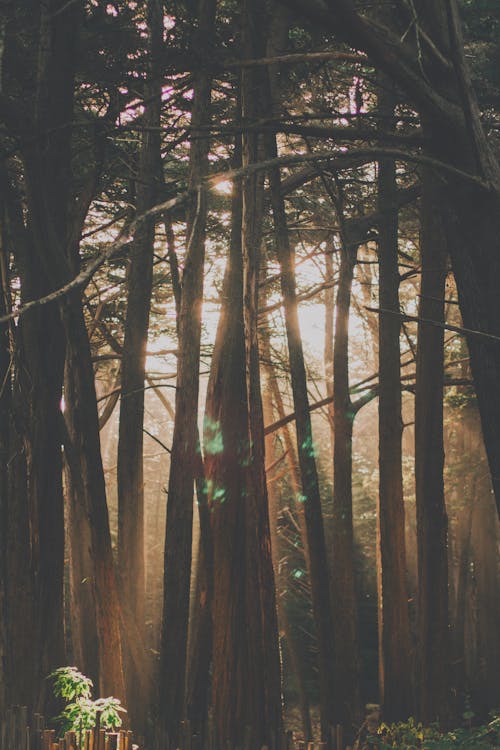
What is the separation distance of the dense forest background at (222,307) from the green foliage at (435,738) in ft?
2.40

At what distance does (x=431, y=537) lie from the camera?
1102 cm

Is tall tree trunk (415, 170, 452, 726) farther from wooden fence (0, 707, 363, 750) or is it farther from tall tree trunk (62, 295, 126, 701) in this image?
wooden fence (0, 707, 363, 750)

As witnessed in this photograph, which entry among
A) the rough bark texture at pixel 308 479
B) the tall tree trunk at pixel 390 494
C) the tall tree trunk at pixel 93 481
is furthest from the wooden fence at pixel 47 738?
the tall tree trunk at pixel 390 494

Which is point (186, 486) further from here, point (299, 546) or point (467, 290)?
point (299, 546)

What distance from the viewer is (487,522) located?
23.5 meters

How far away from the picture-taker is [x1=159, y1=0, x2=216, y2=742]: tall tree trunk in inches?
364

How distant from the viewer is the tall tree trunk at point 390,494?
12812 mm

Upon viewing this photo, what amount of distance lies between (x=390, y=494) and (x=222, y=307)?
424 cm

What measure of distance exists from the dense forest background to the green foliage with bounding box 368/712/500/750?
2.40 feet

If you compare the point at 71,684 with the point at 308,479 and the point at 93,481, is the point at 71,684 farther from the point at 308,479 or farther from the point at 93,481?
the point at 308,479

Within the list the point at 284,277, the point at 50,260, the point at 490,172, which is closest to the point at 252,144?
the point at 284,277

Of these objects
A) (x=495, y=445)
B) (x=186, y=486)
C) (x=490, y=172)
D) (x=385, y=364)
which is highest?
(x=385, y=364)

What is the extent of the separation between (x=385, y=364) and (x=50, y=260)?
284 inches

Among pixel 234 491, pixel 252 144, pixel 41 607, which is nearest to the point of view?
pixel 41 607
